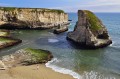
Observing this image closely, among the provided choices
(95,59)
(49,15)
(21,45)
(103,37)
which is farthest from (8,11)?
(95,59)

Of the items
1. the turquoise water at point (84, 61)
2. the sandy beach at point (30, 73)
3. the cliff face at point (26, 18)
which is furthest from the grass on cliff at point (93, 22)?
the cliff face at point (26, 18)

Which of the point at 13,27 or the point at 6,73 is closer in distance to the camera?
the point at 6,73

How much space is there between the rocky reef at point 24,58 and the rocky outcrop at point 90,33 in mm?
11194

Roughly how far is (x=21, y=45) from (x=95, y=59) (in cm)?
1744

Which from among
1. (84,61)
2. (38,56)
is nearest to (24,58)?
(38,56)

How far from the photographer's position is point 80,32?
4934 cm

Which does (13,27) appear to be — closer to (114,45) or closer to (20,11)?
(20,11)

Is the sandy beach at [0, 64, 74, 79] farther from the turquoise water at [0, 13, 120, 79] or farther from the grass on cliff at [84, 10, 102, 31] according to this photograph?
the grass on cliff at [84, 10, 102, 31]

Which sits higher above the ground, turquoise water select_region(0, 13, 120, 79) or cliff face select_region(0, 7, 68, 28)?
cliff face select_region(0, 7, 68, 28)

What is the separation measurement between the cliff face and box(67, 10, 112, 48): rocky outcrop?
3063 centimetres

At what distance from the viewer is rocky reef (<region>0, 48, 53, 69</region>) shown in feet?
110

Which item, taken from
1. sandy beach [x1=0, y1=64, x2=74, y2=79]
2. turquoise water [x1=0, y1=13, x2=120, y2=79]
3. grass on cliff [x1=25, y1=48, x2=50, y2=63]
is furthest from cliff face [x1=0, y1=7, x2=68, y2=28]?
sandy beach [x1=0, y1=64, x2=74, y2=79]

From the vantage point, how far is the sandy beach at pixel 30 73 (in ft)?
94.7

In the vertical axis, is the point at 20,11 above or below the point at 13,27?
above
